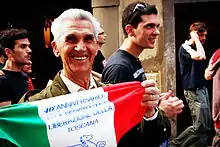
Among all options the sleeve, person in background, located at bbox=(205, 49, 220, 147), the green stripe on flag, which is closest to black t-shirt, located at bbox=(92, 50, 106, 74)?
person in background, located at bbox=(205, 49, 220, 147)

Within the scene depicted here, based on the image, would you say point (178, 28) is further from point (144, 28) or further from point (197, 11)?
point (144, 28)

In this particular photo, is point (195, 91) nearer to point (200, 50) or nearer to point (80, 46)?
point (200, 50)

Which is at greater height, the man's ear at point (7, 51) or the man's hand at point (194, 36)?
the man's hand at point (194, 36)

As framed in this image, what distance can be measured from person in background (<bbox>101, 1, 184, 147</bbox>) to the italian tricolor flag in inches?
3.4

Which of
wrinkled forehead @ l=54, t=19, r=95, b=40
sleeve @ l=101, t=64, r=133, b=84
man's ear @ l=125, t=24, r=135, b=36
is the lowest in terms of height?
sleeve @ l=101, t=64, r=133, b=84

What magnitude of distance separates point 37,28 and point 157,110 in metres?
8.23

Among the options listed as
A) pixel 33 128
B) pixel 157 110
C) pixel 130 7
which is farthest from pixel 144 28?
pixel 33 128

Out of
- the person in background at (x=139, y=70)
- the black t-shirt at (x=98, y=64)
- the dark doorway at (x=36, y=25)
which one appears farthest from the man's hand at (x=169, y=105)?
the dark doorway at (x=36, y=25)

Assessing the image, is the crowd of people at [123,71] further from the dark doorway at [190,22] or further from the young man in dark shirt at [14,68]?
the dark doorway at [190,22]

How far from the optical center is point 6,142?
2.57 metres

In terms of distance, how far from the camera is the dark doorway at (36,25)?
35.2ft

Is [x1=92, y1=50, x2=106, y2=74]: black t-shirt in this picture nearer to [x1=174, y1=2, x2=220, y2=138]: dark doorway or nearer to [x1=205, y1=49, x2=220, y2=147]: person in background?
[x1=205, y1=49, x2=220, y2=147]: person in background

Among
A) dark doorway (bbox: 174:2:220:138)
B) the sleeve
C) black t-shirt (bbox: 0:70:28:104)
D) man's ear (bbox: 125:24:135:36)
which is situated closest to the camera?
the sleeve

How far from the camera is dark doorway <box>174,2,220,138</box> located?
879 centimetres
